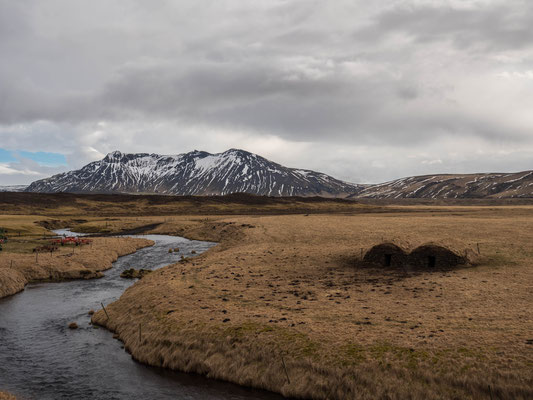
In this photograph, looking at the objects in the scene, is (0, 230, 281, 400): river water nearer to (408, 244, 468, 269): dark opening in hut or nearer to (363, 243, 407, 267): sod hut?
(363, 243, 407, 267): sod hut

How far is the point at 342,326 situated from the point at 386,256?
68.5 feet

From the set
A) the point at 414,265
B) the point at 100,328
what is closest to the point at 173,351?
the point at 100,328

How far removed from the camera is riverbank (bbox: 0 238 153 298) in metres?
43.9

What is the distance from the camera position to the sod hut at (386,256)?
1683 inches

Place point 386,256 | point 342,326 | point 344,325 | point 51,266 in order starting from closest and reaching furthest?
1. point 342,326
2. point 344,325
3. point 386,256
4. point 51,266

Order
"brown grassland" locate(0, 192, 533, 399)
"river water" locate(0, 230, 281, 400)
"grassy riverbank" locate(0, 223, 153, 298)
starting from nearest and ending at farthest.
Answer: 1. "brown grassland" locate(0, 192, 533, 399)
2. "river water" locate(0, 230, 281, 400)
3. "grassy riverbank" locate(0, 223, 153, 298)

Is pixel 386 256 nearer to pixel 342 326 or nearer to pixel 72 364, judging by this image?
pixel 342 326

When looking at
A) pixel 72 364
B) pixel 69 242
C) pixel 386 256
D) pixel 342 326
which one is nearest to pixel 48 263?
pixel 69 242

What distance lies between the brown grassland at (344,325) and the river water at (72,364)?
3.28ft

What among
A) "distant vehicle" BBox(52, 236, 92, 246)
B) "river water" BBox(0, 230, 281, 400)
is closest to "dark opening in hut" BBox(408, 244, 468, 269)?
"river water" BBox(0, 230, 281, 400)

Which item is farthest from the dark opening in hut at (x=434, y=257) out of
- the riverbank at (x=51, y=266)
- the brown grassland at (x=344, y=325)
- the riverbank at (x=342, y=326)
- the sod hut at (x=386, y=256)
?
the riverbank at (x=51, y=266)

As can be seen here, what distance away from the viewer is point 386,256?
43500 millimetres

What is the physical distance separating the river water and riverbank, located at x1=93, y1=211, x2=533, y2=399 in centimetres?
104

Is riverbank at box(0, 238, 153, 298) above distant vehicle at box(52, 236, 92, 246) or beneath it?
beneath
